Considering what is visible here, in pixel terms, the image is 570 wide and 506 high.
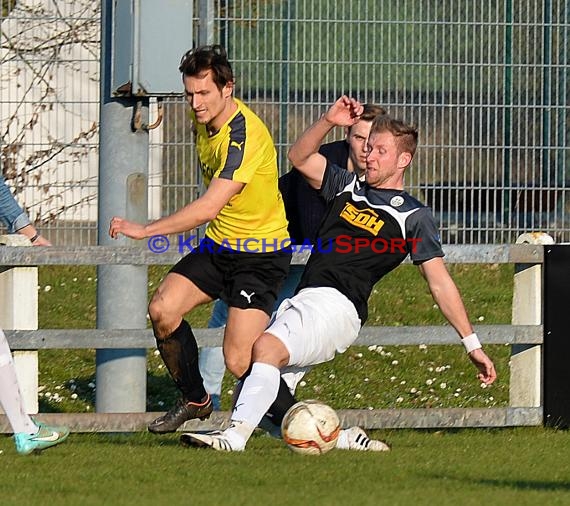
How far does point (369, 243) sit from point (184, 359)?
3.73 ft

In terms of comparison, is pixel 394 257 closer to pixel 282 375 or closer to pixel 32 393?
pixel 282 375

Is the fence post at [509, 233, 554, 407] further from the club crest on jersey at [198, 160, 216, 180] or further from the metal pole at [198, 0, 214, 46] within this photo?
the metal pole at [198, 0, 214, 46]

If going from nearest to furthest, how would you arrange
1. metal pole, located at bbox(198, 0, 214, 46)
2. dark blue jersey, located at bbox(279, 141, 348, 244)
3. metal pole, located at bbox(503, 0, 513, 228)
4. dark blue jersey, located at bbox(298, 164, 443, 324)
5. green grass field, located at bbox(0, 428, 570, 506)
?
green grass field, located at bbox(0, 428, 570, 506) < dark blue jersey, located at bbox(298, 164, 443, 324) < dark blue jersey, located at bbox(279, 141, 348, 244) < metal pole, located at bbox(198, 0, 214, 46) < metal pole, located at bbox(503, 0, 513, 228)

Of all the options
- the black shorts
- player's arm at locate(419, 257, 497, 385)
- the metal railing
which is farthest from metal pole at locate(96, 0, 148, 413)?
player's arm at locate(419, 257, 497, 385)

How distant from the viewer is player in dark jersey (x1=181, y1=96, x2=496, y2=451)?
702 centimetres

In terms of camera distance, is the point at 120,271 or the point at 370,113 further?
the point at 120,271

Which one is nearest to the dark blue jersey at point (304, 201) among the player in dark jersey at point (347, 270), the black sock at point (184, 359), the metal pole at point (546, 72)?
the player in dark jersey at point (347, 270)

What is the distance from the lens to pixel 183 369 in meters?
7.69

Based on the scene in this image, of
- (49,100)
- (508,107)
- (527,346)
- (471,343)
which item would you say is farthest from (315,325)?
(508,107)

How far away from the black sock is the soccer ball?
0.79 m

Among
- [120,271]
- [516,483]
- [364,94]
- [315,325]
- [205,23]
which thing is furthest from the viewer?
[364,94]

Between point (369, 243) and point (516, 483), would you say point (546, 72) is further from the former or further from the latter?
point (516, 483)

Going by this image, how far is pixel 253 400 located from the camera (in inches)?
275

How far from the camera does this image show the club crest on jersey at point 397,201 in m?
7.37
